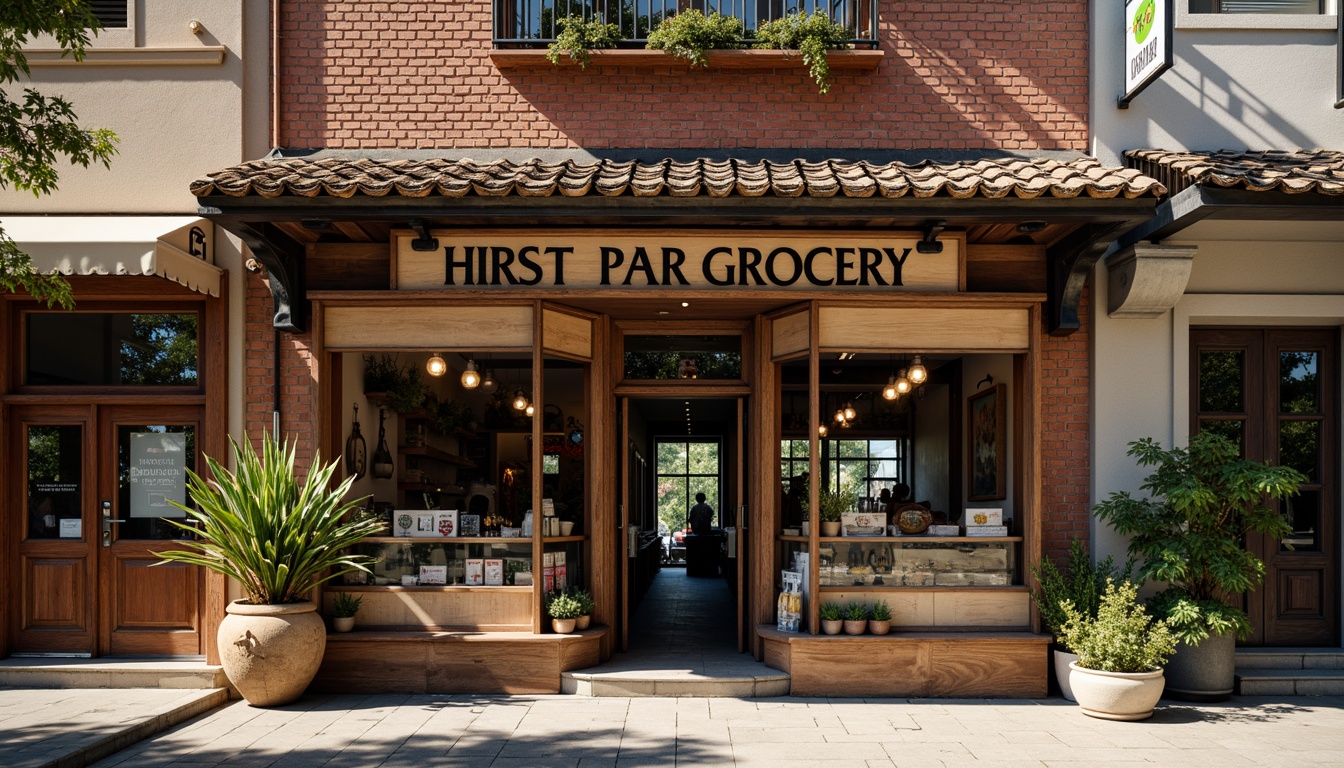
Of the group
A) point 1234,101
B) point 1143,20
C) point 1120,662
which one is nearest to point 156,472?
point 1120,662

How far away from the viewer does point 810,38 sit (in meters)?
8.95

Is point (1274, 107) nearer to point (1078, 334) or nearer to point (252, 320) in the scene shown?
point (1078, 334)

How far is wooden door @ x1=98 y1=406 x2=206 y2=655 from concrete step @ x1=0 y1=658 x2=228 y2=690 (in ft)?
1.42

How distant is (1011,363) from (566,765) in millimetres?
5146

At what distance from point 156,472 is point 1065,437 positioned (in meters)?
7.68

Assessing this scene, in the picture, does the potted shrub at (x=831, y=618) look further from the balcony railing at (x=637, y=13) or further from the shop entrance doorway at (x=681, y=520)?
the balcony railing at (x=637, y=13)

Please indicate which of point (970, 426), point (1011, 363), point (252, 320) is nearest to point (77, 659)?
point (252, 320)

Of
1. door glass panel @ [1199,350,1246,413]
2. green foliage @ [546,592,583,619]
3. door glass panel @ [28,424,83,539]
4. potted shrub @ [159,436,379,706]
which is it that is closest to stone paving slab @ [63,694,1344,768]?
potted shrub @ [159,436,379,706]

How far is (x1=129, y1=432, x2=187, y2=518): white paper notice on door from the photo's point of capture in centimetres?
902

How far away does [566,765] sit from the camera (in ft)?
21.1

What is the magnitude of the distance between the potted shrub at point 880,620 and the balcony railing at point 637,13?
15.8 ft

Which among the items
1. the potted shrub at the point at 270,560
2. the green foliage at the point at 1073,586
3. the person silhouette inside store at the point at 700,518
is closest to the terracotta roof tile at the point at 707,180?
the potted shrub at the point at 270,560

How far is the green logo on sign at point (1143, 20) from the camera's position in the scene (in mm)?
8305

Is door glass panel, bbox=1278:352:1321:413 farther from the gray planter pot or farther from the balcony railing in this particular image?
the balcony railing
